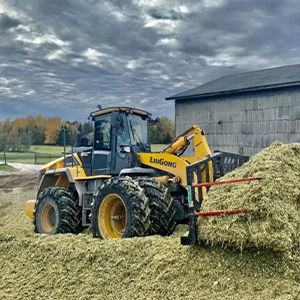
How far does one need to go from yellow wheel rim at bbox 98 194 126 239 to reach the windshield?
1674 mm

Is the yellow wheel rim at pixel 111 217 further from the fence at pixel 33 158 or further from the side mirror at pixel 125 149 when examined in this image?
the fence at pixel 33 158

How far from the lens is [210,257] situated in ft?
17.6

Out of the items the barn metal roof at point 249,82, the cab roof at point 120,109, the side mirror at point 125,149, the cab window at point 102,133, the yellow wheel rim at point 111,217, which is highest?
the barn metal roof at point 249,82

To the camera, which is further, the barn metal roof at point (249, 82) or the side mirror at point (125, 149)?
the barn metal roof at point (249, 82)

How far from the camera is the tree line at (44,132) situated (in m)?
9.95

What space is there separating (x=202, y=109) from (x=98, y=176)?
54.8 feet

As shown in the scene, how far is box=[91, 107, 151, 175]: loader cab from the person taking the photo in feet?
29.7

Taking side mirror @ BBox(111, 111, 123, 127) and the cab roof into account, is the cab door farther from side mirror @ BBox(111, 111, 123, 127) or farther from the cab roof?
side mirror @ BBox(111, 111, 123, 127)

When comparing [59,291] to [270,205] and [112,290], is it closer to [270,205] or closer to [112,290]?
[112,290]

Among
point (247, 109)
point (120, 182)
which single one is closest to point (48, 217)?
point (120, 182)

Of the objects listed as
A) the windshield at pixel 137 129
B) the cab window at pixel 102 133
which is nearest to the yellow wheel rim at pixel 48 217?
the cab window at pixel 102 133

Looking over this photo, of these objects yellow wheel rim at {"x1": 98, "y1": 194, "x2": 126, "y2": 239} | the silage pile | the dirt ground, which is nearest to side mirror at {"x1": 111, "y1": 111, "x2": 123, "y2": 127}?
yellow wheel rim at {"x1": 98, "y1": 194, "x2": 126, "y2": 239}

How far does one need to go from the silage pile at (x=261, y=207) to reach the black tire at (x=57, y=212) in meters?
4.46

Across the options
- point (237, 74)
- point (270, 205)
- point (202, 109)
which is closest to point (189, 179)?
point (270, 205)
